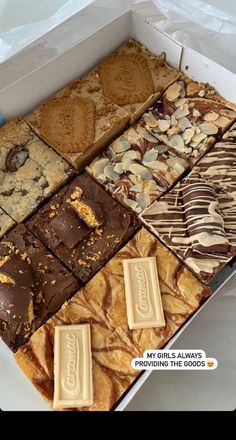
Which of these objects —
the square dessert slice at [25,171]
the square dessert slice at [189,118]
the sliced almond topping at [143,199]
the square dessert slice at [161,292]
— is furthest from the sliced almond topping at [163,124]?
the square dessert slice at [161,292]

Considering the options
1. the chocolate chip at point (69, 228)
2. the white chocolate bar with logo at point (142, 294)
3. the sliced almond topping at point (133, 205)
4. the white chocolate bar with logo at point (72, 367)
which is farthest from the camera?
the sliced almond topping at point (133, 205)

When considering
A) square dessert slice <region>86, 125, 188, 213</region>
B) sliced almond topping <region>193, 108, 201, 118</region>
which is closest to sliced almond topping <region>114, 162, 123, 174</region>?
square dessert slice <region>86, 125, 188, 213</region>

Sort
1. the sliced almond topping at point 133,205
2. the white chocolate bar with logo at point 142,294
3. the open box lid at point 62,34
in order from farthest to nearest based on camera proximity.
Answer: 1. the open box lid at point 62,34
2. the sliced almond topping at point 133,205
3. the white chocolate bar with logo at point 142,294

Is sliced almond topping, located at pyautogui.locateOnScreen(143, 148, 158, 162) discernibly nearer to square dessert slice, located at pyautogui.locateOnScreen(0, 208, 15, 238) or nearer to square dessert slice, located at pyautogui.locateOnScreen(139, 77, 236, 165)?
square dessert slice, located at pyautogui.locateOnScreen(139, 77, 236, 165)

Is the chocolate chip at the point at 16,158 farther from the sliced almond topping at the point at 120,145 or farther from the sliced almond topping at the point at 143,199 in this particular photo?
the sliced almond topping at the point at 143,199

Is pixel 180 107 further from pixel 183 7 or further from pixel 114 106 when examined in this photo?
pixel 183 7

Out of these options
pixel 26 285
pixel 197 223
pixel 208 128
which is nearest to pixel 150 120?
pixel 208 128
